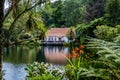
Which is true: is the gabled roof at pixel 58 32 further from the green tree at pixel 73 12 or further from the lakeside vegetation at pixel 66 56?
the lakeside vegetation at pixel 66 56

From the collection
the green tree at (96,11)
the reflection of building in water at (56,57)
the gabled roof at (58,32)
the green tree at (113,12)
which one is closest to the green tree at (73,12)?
the gabled roof at (58,32)

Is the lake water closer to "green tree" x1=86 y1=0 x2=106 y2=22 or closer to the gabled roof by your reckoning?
"green tree" x1=86 y1=0 x2=106 y2=22

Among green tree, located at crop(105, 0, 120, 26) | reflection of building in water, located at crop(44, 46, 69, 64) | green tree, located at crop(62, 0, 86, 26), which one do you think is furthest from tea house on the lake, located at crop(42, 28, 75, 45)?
reflection of building in water, located at crop(44, 46, 69, 64)

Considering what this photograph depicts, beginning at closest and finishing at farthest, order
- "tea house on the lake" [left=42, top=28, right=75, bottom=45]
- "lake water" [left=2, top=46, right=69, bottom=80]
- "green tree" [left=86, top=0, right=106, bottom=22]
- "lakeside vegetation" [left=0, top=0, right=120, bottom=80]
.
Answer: "lakeside vegetation" [left=0, top=0, right=120, bottom=80], "lake water" [left=2, top=46, right=69, bottom=80], "green tree" [left=86, top=0, right=106, bottom=22], "tea house on the lake" [left=42, top=28, right=75, bottom=45]

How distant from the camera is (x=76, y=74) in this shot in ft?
29.6

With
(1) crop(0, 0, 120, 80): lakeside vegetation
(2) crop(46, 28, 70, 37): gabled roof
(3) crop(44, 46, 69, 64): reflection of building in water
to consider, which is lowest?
(3) crop(44, 46, 69, 64): reflection of building in water

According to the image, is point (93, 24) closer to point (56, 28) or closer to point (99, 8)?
point (99, 8)

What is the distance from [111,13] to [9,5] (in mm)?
42551

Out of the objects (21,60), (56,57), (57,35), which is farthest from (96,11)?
(21,60)

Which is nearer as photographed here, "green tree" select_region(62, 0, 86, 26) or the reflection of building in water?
the reflection of building in water

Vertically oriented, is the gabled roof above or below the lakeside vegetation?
below

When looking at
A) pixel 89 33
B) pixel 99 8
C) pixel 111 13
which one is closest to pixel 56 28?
pixel 99 8

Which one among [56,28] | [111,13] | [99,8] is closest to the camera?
[111,13]

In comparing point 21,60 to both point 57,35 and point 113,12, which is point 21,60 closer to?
point 113,12
